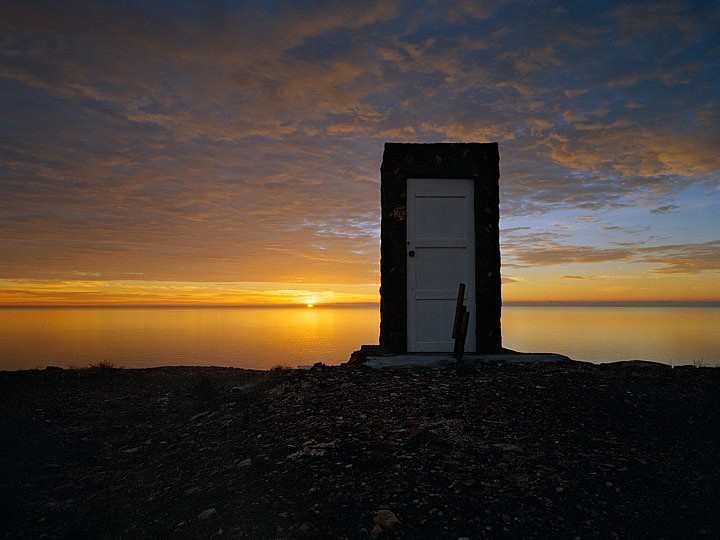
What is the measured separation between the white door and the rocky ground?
48.2 inches

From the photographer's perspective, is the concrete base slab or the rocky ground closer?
the rocky ground

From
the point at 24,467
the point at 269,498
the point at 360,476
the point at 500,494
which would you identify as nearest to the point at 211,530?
the point at 269,498

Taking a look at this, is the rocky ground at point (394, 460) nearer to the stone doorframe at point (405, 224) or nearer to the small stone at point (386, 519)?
the small stone at point (386, 519)

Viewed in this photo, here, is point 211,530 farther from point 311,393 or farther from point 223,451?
point 311,393

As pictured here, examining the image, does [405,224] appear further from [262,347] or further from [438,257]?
[262,347]

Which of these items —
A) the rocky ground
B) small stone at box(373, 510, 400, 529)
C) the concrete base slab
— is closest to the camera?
small stone at box(373, 510, 400, 529)

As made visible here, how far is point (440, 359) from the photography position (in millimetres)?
6887

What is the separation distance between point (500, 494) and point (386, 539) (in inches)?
34.3

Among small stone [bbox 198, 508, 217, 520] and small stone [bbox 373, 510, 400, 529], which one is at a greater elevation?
small stone [bbox 373, 510, 400, 529]

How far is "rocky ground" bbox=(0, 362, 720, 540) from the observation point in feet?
9.12

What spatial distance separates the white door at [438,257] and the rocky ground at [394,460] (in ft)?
4.02

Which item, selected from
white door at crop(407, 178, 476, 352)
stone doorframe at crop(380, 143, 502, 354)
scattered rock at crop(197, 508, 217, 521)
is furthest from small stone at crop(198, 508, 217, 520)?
white door at crop(407, 178, 476, 352)

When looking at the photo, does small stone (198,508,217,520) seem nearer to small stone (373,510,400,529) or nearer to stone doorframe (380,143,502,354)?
small stone (373,510,400,529)

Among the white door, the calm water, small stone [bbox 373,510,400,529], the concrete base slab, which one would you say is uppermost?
the white door
